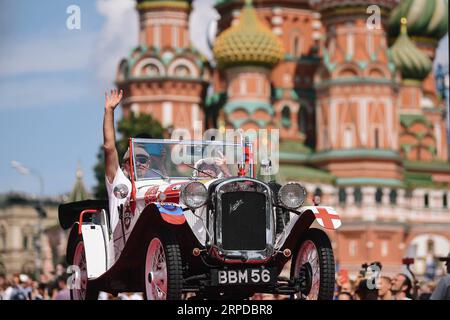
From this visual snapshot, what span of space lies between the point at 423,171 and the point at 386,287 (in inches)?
2615

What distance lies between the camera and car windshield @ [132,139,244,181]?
11875 mm

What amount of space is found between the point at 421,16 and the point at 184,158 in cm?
7294

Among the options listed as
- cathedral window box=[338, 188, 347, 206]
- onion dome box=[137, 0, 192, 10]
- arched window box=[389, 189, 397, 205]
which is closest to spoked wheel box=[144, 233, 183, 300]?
cathedral window box=[338, 188, 347, 206]

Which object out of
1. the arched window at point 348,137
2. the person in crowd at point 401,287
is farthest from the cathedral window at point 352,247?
the person in crowd at point 401,287

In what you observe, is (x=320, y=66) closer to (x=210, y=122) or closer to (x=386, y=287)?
(x=210, y=122)

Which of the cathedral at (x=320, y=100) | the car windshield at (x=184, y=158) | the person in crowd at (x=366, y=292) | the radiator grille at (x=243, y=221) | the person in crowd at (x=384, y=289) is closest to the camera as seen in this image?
the radiator grille at (x=243, y=221)

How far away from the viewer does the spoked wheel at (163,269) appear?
1041 centimetres

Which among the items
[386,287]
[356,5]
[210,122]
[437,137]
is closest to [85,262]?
[386,287]

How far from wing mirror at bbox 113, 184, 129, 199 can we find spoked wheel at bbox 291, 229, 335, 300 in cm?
134

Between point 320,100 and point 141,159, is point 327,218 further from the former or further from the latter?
point 320,100

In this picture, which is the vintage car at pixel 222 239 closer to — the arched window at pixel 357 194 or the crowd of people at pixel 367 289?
the crowd of people at pixel 367 289

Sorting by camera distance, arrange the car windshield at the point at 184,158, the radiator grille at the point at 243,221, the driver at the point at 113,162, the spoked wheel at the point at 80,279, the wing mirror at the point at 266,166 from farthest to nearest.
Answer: the spoked wheel at the point at 80,279 < the car windshield at the point at 184,158 < the driver at the point at 113,162 < the wing mirror at the point at 266,166 < the radiator grille at the point at 243,221

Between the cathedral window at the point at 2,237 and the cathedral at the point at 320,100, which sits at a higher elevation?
the cathedral at the point at 320,100

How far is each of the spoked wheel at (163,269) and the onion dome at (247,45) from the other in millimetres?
62774
